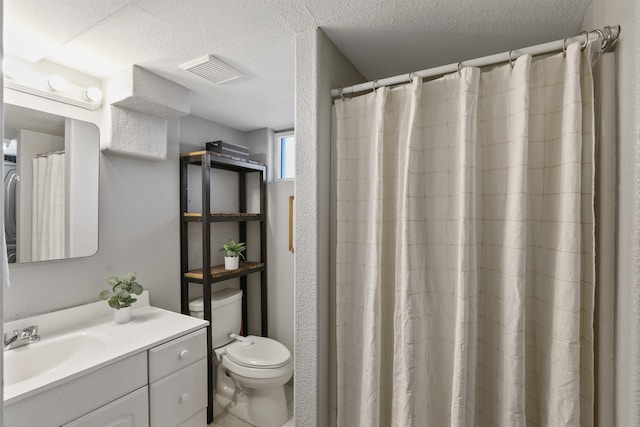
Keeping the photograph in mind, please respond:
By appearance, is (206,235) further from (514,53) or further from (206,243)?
(514,53)

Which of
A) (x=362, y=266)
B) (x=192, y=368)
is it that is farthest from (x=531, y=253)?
(x=192, y=368)

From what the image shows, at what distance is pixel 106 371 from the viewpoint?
1312 mm

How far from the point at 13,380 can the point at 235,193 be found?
1825 mm

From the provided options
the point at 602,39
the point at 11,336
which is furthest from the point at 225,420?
the point at 602,39

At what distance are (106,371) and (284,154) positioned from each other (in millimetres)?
2074

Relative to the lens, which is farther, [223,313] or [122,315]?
[223,313]

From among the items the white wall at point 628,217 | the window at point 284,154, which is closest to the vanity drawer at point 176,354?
the window at point 284,154

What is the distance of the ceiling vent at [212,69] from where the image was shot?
1.59 metres

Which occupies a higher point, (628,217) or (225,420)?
(628,217)

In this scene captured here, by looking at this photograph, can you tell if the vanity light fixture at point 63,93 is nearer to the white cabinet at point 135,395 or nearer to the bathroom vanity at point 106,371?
the bathroom vanity at point 106,371

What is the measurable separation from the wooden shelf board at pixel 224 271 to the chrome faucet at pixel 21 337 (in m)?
0.87

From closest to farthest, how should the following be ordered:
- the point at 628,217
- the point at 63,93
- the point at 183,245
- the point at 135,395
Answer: the point at 628,217 < the point at 135,395 < the point at 63,93 < the point at 183,245

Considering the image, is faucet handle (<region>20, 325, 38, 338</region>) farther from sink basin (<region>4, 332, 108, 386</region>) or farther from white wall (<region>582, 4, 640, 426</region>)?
white wall (<region>582, 4, 640, 426</region>)

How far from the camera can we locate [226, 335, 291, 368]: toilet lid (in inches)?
78.7
